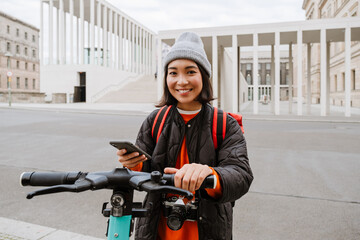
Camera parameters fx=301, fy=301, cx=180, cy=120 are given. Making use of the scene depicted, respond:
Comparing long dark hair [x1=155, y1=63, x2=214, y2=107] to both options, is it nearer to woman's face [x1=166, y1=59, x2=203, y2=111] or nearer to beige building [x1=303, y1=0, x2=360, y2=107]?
woman's face [x1=166, y1=59, x2=203, y2=111]

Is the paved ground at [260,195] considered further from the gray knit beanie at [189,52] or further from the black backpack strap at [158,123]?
the gray knit beanie at [189,52]

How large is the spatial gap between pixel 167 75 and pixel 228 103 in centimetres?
3038

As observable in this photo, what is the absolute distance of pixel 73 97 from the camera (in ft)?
145

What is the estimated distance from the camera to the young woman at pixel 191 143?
1.61 metres

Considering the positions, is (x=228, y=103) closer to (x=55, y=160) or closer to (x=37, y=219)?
(x=55, y=160)

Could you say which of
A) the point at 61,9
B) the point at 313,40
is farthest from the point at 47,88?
the point at 313,40

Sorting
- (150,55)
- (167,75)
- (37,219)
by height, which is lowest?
(37,219)

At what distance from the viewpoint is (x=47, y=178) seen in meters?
1.20

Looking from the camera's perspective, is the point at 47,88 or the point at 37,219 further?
the point at 47,88

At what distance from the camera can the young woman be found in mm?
1607

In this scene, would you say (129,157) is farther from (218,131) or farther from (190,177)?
(218,131)

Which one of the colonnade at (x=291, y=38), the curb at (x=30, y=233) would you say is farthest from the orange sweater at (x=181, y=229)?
the colonnade at (x=291, y=38)

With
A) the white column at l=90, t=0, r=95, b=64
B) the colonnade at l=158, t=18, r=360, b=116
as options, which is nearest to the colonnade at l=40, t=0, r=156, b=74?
the white column at l=90, t=0, r=95, b=64

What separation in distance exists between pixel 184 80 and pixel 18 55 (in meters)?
70.2
